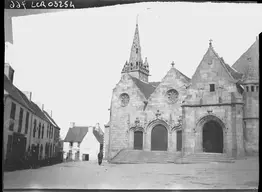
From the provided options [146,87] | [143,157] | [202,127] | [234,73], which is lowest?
[143,157]

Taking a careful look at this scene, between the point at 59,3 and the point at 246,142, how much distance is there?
11.4ft

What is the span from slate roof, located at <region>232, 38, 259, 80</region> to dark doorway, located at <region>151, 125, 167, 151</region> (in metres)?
1.58

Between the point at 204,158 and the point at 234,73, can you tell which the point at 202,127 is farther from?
the point at 234,73

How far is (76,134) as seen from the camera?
442cm

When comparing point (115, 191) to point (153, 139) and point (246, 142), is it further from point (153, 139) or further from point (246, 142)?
point (246, 142)

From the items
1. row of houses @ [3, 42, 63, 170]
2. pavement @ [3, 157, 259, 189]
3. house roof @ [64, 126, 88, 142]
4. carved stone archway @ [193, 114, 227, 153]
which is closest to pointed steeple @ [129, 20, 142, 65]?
house roof @ [64, 126, 88, 142]

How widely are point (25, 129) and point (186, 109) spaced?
251cm

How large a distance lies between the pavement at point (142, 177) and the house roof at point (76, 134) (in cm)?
41

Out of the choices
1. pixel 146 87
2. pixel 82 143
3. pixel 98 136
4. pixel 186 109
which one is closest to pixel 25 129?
pixel 82 143

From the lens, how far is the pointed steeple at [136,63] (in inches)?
170

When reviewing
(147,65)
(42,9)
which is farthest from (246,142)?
(42,9)

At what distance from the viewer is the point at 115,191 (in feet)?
12.5

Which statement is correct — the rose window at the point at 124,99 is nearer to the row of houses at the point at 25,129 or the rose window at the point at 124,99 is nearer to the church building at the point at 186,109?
the church building at the point at 186,109

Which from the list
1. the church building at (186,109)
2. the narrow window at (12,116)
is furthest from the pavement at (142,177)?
the narrow window at (12,116)
